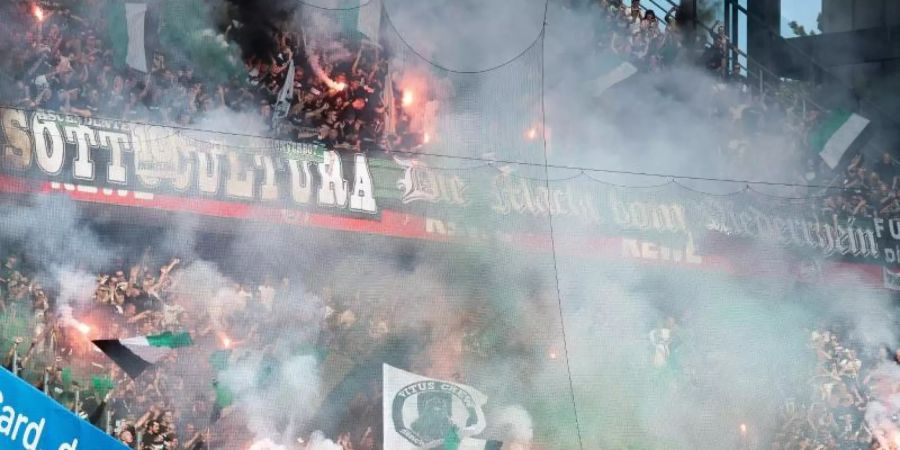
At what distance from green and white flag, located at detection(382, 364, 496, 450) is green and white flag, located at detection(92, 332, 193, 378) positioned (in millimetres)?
1552

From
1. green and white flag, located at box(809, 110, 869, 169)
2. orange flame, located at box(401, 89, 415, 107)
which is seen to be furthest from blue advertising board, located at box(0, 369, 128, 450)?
green and white flag, located at box(809, 110, 869, 169)

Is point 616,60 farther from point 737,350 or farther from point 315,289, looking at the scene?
point 315,289

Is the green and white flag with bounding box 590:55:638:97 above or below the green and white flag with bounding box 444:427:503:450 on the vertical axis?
above

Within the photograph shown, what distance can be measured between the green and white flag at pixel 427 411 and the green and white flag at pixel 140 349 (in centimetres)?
155

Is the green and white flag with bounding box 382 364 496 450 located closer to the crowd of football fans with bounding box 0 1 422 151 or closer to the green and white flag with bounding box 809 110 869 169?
the crowd of football fans with bounding box 0 1 422 151

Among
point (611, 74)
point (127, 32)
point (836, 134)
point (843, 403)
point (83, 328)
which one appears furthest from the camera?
point (836, 134)

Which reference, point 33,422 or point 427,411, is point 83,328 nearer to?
point 427,411

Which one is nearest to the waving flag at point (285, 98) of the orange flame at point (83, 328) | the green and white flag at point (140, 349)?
the green and white flag at point (140, 349)

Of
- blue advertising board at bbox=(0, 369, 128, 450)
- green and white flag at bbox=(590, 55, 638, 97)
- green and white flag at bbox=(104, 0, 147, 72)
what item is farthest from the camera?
green and white flag at bbox=(590, 55, 638, 97)

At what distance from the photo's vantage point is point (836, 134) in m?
10.8

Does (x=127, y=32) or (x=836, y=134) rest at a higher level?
(x=836, y=134)

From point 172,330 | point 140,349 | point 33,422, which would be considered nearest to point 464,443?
point 172,330

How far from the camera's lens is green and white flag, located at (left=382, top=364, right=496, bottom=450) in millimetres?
8328

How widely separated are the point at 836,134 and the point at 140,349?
6634 mm
